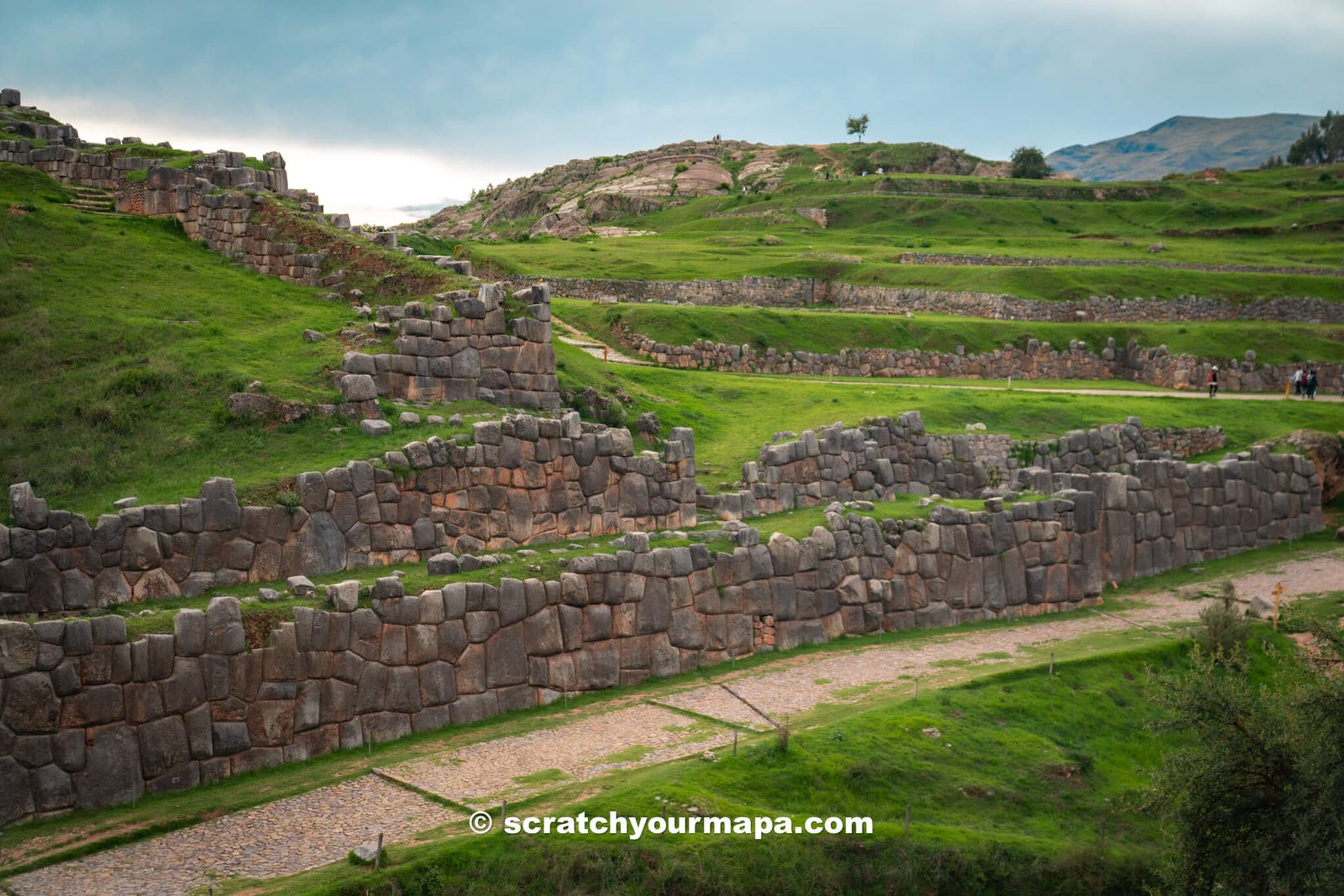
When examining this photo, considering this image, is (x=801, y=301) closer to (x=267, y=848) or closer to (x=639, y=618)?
(x=639, y=618)

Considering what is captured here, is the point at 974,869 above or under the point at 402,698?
under

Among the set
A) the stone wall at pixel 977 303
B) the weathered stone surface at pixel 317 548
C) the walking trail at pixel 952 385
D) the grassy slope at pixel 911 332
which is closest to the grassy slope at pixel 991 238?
the stone wall at pixel 977 303

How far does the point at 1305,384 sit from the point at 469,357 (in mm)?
34004

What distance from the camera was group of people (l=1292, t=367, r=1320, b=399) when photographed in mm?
47844

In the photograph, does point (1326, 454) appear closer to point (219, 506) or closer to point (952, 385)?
point (952, 385)

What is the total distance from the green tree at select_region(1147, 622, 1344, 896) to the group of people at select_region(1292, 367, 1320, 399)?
31.7 metres

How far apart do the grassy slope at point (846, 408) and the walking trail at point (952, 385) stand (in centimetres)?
60

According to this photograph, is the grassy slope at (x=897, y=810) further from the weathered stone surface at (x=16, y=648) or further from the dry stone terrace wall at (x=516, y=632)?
the weathered stone surface at (x=16, y=648)

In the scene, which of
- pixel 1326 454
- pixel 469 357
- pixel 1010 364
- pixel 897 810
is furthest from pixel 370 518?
pixel 1010 364

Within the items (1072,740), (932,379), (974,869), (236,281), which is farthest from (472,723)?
(932,379)

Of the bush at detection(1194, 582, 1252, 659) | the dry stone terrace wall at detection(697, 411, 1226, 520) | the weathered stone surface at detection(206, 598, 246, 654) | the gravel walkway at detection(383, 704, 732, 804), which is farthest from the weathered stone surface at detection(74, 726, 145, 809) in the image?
the bush at detection(1194, 582, 1252, 659)

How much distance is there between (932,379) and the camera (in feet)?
150

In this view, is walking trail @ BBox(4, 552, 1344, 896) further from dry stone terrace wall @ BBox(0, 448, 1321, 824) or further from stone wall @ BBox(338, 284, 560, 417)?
stone wall @ BBox(338, 284, 560, 417)

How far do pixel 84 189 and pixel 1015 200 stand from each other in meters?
62.8
